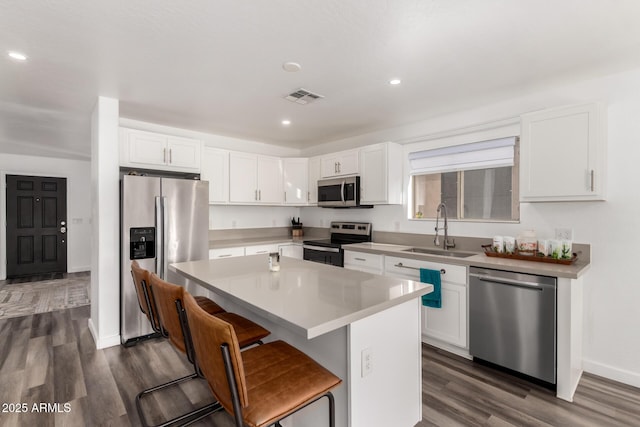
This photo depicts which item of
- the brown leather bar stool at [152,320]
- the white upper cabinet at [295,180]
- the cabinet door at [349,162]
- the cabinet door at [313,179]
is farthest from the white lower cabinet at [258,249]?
the brown leather bar stool at [152,320]

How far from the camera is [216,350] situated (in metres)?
1.13

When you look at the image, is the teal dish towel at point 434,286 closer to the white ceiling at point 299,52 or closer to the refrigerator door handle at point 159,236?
the white ceiling at point 299,52

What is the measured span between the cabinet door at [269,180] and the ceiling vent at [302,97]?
67.8 inches

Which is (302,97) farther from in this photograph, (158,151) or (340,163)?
(158,151)

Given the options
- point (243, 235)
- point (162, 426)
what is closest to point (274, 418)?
point (162, 426)

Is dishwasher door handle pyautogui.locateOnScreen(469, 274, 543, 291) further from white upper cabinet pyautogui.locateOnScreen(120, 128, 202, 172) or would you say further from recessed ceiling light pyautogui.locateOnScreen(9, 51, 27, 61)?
recessed ceiling light pyautogui.locateOnScreen(9, 51, 27, 61)

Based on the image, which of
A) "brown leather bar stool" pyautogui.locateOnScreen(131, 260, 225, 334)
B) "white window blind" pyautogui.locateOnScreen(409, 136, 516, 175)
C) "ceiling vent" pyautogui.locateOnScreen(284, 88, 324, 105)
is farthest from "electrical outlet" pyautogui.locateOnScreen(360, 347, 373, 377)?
"white window blind" pyautogui.locateOnScreen(409, 136, 516, 175)

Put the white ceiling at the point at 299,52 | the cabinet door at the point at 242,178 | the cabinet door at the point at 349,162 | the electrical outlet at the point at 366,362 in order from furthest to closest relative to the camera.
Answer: the cabinet door at the point at 242,178
the cabinet door at the point at 349,162
the white ceiling at the point at 299,52
the electrical outlet at the point at 366,362

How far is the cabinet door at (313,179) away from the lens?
186 inches

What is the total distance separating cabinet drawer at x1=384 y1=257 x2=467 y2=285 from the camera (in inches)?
111

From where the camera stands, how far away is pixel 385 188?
12.6 ft

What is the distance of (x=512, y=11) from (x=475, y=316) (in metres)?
2.23

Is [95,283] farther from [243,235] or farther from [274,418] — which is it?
[274,418]

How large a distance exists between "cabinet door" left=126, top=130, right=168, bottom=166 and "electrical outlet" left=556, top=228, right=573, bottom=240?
401cm
